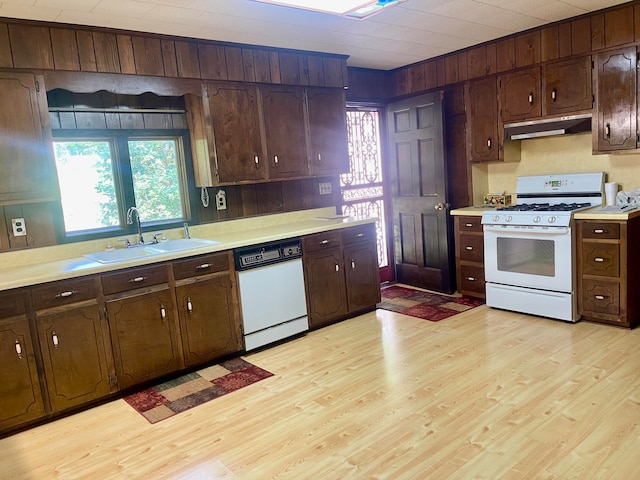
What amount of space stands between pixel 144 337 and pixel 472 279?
3058 millimetres

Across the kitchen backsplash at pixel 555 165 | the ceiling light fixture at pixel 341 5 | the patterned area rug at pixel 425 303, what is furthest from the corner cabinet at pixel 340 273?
the ceiling light fixture at pixel 341 5

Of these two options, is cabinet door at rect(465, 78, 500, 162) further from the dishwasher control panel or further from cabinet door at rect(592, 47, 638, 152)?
the dishwasher control panel

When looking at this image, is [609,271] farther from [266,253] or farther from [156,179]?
[156,179]

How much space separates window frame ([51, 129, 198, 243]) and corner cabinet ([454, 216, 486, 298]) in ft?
8.22

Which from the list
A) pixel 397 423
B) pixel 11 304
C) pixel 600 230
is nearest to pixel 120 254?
pixel 11 304

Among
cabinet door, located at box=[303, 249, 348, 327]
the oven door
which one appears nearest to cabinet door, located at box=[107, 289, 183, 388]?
cabinet door, located at box=[303, 249, 348, 327]

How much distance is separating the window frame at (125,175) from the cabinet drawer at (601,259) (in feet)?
10.3

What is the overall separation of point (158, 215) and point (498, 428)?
2840mm

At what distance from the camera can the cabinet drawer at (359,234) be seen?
426 centimetres

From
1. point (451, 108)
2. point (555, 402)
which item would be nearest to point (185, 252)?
point (555, 402)

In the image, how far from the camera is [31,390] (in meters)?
2.75

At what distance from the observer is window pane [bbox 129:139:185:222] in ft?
12.2

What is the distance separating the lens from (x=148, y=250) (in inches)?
137

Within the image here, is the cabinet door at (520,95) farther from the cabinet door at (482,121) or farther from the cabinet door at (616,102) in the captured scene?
the cabinet door at (616,102)
